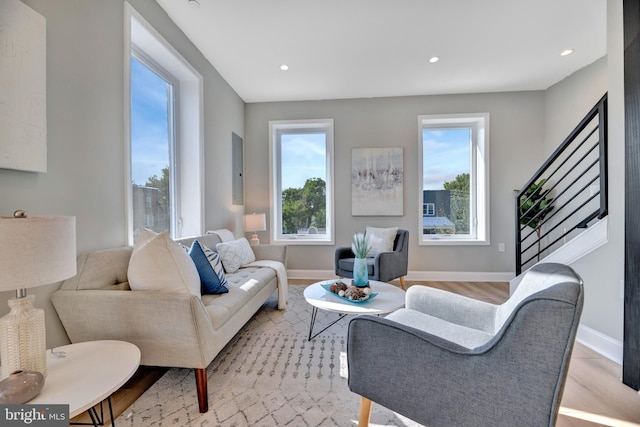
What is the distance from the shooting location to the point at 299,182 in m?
4.35

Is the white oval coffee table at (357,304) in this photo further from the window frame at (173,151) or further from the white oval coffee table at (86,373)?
the window frame at (173,151)

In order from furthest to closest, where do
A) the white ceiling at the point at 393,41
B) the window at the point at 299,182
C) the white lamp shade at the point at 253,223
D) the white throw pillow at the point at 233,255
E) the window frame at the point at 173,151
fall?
the window at the point at 299,182, the white lamp shade at the point at 253,223, the window frame at the point at 173,151, the white throw pillow at the point at 233,255, the white ceiling at the point at 393,41

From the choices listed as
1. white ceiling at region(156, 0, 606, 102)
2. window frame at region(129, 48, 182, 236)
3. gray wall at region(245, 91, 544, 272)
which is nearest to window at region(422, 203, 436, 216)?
gray wall at region(245, 91, 544, 272)

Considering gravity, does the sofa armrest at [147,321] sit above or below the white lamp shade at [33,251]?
below

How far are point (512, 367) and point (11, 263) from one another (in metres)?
1.62

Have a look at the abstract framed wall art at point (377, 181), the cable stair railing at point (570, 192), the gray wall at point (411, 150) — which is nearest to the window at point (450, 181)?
the gray wall at point (411, 150)

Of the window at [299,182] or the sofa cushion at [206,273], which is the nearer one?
the sofa cushion at [206,273]

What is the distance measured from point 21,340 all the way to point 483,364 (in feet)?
5.19

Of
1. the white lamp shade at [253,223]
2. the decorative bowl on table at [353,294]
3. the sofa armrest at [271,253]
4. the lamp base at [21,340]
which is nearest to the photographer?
the lamp base at [21,340]

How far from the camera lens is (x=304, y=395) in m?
1.54

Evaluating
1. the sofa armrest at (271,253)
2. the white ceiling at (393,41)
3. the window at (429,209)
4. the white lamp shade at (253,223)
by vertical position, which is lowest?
the sofa armrest at (271,253)

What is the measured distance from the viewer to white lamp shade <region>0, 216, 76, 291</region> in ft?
2.80

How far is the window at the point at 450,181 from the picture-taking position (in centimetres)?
412

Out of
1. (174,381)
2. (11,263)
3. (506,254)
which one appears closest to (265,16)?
(11,263)
